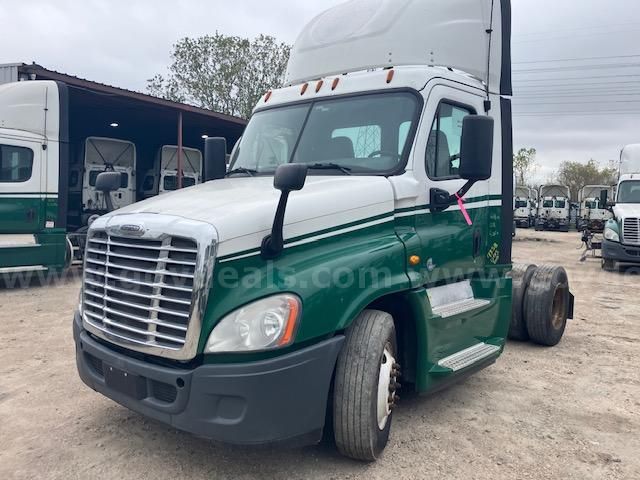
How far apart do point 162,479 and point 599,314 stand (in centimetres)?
764

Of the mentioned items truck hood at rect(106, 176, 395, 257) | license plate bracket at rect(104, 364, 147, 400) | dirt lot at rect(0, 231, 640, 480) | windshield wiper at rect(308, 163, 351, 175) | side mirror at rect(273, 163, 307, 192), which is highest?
windshield wiper at rect(308, 163, 351, 175)

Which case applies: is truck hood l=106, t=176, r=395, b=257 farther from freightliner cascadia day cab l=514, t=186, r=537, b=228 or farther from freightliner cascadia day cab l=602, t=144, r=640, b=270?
freightliner cascadia day cab l=514, t=186, r=537, b=228

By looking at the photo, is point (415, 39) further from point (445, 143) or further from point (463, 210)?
point (463, 210)

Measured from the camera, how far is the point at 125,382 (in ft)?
10.5

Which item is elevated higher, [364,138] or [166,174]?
[166,174]

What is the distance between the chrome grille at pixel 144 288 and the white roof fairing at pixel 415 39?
8.66 ft

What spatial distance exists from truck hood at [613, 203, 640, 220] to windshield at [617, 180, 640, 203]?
11.8 inches

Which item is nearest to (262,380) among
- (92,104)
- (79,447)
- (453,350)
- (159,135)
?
(79,447)

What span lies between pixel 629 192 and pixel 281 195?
47.8 ft

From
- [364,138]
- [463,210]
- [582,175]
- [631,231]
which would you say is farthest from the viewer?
[582,175]

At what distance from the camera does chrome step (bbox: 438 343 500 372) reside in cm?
403

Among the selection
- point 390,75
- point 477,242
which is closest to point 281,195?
point 390,75

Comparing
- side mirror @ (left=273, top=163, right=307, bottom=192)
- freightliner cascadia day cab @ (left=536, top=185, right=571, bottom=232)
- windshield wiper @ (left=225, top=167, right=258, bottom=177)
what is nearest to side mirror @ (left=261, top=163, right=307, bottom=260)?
side mirror @ (left=273, top=163, right=307, bottom=192)

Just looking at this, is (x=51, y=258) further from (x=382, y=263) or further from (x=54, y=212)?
(x=382, y=263)
